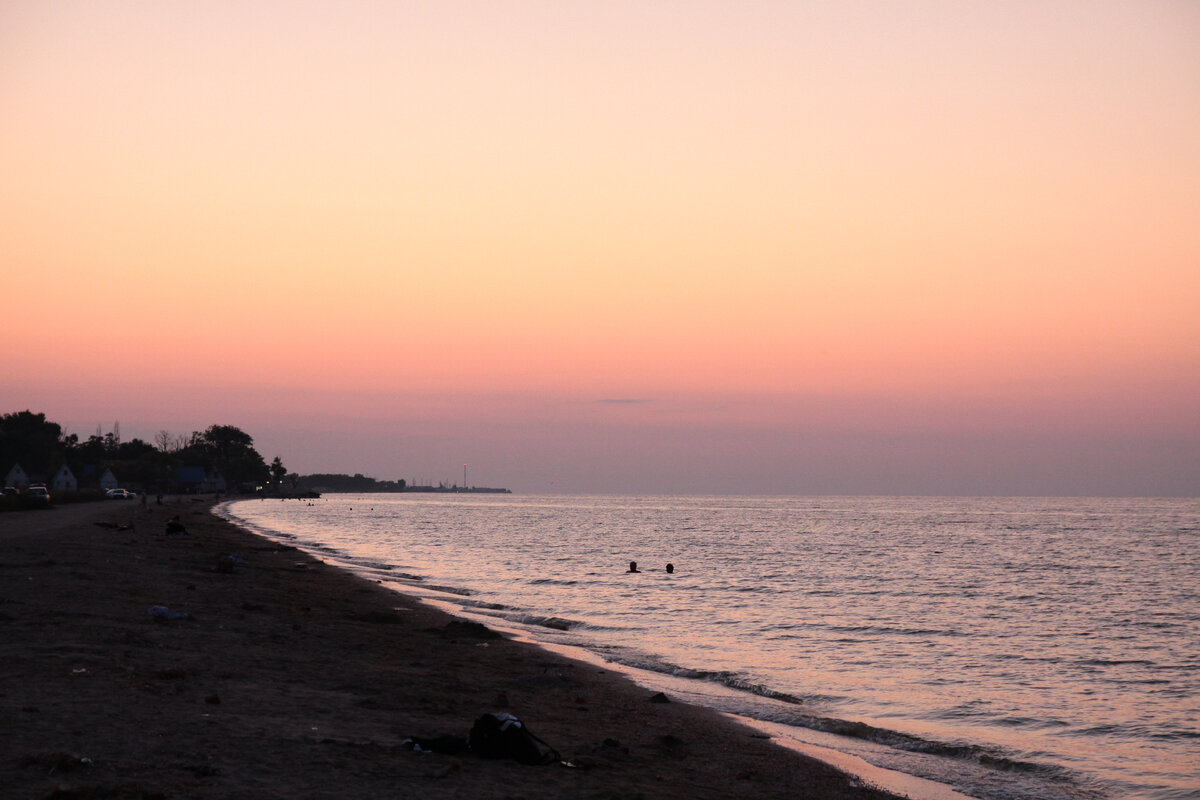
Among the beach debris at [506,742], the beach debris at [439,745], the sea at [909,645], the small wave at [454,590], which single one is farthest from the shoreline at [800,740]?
the small wave at [454,590]

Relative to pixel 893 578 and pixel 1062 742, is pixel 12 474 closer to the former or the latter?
pixel 893 578

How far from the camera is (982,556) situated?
85.9 m

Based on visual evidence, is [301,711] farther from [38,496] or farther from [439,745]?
[38,496]

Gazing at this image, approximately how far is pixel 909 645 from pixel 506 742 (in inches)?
915

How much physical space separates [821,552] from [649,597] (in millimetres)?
45334

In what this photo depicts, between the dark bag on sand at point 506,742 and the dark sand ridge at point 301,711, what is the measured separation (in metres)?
0.16

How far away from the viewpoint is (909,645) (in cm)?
3250

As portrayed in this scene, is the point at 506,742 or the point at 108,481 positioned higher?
the point at 108,481

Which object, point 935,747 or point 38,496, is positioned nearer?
point 935,747

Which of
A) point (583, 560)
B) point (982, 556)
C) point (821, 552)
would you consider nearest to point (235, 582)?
point (583, 560)

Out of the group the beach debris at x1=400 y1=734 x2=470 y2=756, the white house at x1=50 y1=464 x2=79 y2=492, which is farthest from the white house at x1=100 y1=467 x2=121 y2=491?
the beach debris at x1=400 y1=734 x2=470 y2=756

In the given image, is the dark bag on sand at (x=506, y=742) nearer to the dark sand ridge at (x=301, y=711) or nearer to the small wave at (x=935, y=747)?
the dark sand ridge at (x=301, y=711)

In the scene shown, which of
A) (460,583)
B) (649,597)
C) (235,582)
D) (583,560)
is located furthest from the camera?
(583,560)

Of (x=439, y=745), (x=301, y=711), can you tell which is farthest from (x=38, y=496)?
(x=439, y=745)
